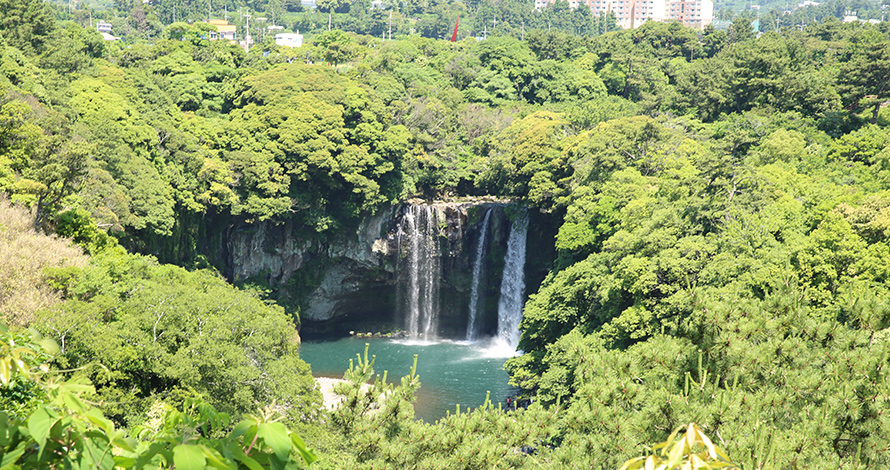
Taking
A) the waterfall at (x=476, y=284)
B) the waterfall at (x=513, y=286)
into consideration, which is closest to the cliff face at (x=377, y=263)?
the waterfall at (x=476, y=284)

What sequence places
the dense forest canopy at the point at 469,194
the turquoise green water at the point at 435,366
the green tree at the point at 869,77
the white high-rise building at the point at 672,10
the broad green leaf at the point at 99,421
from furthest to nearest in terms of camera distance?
the white high-rise building at the point at 672,10, the green tree at the point at 869,77, the turquoise green water at the point at 435,366, the dense forest canopy at the point at 469,194, the broad green leaf at the point at 99,421

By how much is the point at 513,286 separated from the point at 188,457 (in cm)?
3360

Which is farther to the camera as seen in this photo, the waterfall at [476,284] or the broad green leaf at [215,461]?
the waterfall at [476,284]

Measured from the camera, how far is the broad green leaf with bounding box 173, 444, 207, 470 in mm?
2900

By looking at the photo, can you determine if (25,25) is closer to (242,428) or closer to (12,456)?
(12,456)

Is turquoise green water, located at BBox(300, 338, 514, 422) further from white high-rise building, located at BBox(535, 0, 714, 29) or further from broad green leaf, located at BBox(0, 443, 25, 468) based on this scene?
white high-rise building, located at BBox(535, 0, 714, 29)

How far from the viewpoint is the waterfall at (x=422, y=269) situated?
36.7m

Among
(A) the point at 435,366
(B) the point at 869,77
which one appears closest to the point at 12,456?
(A) the point at 435,366

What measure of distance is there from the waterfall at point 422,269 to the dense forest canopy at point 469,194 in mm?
Answer: 1737

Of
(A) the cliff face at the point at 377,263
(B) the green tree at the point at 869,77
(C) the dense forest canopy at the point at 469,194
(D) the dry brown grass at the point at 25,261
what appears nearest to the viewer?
(C) the dense forest canopy at the point at 469,194

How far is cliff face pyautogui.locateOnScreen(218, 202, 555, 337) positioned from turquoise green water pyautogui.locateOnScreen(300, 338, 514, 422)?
1919 mm

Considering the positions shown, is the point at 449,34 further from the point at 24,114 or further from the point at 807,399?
the point at 807,399

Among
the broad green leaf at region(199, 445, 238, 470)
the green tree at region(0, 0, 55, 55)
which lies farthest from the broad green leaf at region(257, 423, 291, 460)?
the green tree at region(0, 0, 55, 55)

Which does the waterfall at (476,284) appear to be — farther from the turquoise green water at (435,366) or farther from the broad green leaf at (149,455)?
the broad green leaf at (149,455)
